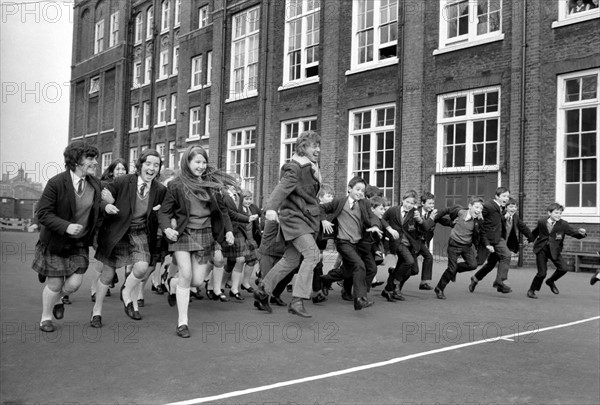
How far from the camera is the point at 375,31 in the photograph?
20109 mm

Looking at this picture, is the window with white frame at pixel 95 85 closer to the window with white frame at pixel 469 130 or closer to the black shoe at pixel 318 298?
the black shoe at pixel 318 298

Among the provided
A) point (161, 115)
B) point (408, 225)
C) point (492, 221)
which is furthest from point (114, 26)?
point (161, 115)

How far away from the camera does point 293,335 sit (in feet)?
20.2

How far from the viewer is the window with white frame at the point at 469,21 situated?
1692 centimetres

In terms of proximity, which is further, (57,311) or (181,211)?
(181,211)

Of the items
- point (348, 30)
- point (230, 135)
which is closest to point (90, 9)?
point (230, 135)

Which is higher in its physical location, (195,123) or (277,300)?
(195,123)

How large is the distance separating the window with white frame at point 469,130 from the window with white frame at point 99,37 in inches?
486

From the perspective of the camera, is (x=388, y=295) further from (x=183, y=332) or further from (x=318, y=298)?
(x=183, y=332)

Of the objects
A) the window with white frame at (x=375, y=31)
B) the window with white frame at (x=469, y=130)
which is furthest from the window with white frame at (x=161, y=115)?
the window with white frame at (x=469, y=130)

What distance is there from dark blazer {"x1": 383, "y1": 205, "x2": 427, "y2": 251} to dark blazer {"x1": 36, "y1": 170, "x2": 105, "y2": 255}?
499 centimetres

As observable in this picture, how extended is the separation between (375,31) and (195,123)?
12.4 meters

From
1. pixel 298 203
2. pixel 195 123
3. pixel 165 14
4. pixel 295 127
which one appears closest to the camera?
pixel 298 203

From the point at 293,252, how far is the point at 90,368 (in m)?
3.13
